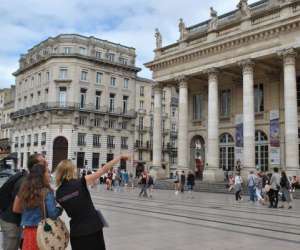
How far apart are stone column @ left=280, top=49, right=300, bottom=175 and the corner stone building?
32.8 meters

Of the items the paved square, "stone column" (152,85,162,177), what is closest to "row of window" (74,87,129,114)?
"stone column" (152,85,162,177)

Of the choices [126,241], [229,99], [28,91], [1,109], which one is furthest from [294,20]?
[1,109]

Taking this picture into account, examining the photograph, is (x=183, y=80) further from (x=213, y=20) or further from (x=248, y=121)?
(x=248, y=121)

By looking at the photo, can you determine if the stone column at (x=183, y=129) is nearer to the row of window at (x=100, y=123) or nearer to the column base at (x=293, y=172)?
the column base at (x=293, y=172)

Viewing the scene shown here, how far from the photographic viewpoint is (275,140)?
2702cm

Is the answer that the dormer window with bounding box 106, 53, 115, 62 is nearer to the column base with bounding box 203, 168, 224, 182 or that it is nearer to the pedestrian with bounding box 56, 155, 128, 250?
the column base with bounding box 203, 168, 224, 182

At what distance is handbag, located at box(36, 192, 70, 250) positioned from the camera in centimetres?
393

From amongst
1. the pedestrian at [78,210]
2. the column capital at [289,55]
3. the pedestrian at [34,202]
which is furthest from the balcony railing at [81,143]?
the pedestrian at [78,210]

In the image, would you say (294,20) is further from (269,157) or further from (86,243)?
(86,243)

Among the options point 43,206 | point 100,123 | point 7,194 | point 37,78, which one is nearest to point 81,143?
point 100,123

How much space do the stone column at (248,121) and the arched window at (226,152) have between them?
5053mm

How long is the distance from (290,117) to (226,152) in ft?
27.2

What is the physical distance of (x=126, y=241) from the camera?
26.0ft

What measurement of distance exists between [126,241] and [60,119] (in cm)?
4812
